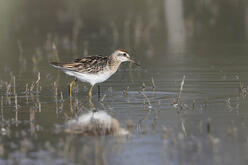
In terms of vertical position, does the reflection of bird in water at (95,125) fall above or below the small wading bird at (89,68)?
below

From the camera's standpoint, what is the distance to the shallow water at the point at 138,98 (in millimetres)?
Result: 8422

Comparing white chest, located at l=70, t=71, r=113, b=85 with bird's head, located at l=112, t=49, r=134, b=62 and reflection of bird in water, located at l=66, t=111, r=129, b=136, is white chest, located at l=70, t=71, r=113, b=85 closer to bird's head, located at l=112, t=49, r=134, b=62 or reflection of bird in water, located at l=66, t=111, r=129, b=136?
bird's head, located at l=112, t=49, r=134, b=62

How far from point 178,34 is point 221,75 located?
26.0 feet

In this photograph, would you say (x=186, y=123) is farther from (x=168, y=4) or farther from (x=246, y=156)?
(x=168, y=4)

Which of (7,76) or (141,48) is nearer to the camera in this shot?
(7,76)

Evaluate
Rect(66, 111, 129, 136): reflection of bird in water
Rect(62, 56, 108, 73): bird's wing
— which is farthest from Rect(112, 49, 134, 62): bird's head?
Rect(66, 111, 129, 136): reflection of bird in water

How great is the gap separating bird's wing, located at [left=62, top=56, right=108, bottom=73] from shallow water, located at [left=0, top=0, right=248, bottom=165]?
24.3 inches

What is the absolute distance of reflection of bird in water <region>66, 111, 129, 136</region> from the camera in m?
9.49

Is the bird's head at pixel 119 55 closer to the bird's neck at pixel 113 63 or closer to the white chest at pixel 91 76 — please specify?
the bird's neck at pixel 113 63

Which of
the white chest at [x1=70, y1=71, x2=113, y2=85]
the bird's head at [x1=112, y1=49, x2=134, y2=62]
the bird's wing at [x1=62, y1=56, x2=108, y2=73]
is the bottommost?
the white chest at [x1=70, y1=71, x2=113, y2=85]

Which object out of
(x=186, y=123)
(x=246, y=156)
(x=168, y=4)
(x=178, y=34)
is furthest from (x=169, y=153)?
(x=168, y=4)

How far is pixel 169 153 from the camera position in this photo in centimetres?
827

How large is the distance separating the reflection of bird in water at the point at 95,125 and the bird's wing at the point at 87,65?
1.93 meters

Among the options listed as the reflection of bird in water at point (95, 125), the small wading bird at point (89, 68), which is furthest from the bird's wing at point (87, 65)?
the reflection of bird in water at point (95, 125)
